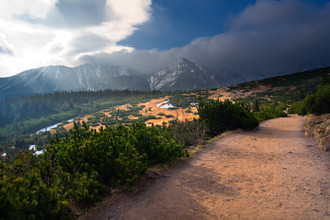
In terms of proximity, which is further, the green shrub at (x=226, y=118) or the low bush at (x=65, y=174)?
the green shrub at (x=226, y=118)

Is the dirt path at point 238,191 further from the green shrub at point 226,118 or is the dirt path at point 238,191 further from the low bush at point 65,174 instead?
the green shrub at point 226,118

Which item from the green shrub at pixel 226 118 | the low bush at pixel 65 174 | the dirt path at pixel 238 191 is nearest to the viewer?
the low bush at pixel 65 174

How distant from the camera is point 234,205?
348 cm

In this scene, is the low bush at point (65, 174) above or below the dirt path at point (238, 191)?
above

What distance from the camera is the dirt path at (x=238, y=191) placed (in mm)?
3240

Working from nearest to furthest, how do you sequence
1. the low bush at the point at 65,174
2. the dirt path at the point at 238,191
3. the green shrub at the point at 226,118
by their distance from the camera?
the low bush at the point at 65,174 → the dirt path at the point at 238,191 → the green shrub at the point at 226,118

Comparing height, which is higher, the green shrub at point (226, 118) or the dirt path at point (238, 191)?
the green shrub at point (226, 118)

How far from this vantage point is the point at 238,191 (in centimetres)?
402

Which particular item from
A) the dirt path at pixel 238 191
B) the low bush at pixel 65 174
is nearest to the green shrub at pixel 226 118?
the dirt path at pixel 238 191

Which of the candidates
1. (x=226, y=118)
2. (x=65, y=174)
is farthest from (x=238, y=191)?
(x=226, y=118)

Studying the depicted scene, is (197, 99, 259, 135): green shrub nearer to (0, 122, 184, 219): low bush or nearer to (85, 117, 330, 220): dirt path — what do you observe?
(85, 117, 330, 220): dirt path

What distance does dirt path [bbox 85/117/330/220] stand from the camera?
128 inches

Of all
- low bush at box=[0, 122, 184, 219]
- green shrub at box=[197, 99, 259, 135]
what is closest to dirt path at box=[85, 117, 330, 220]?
low bush at box=[0, 122, 184, 219]

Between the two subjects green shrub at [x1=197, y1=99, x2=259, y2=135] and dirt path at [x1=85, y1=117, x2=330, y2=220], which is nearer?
dirt path at [x1=85, y1=117, x2=330, y2=220]
